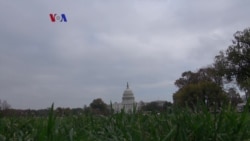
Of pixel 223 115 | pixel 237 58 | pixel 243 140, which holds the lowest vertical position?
pixel 243 140

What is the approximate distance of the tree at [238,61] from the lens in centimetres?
6184

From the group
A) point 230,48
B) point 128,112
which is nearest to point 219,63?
point 230,48

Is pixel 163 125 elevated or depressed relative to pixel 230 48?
depressed

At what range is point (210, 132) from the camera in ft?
6.89

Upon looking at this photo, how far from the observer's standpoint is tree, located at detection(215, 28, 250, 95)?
61844 millimetres

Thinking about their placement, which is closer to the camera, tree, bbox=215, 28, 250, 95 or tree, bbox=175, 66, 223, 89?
tree, bbox=215, 28, 250, 95

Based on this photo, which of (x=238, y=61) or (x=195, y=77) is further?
(x=195, y=77)

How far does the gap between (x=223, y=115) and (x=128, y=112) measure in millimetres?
1511

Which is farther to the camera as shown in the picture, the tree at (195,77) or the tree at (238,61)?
the tree at (195,77)

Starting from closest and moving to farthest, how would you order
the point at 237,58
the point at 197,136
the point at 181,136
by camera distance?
the point at 181,136 → the point at 197,136 → the point at 237,58

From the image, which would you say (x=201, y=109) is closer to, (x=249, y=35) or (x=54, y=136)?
(x=54, y=136)

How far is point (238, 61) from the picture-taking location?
62.1 metres

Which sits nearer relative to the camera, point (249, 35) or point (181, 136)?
point (181, 136)

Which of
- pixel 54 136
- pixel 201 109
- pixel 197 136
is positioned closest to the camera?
pixel 54 136
